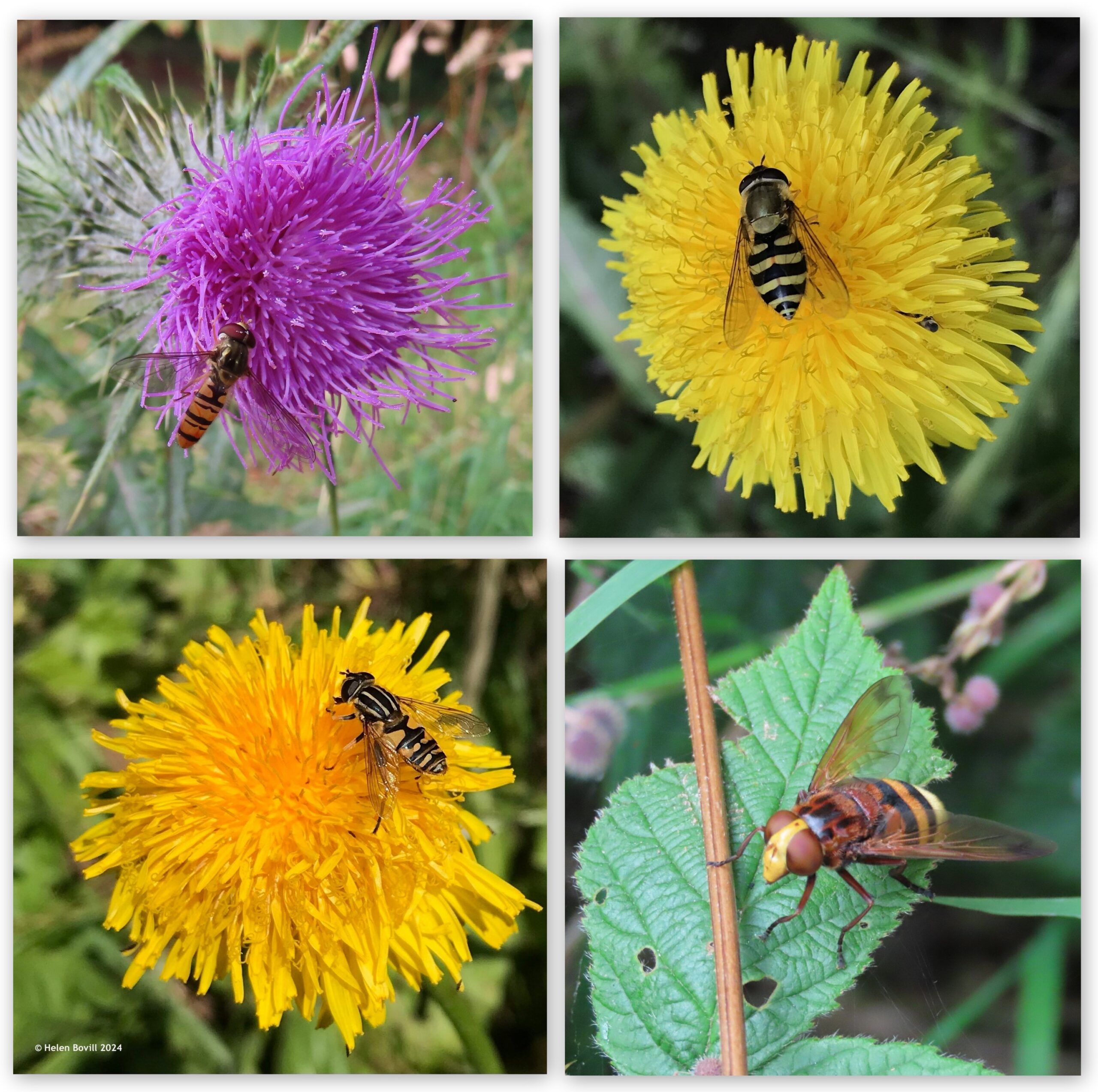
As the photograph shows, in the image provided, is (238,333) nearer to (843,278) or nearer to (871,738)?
(843,278)

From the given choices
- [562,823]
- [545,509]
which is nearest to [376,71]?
[545,509]

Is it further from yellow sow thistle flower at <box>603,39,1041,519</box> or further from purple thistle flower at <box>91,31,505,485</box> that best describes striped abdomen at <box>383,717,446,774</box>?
yellow sow thistle flower at <box>603,39,1041,519</box>

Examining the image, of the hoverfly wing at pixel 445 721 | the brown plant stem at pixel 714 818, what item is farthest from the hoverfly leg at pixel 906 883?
the hoverfly wing at pixel 445 721

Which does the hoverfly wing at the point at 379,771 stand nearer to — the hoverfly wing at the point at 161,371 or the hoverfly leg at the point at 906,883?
the hoverfly wing at the point at 161,371

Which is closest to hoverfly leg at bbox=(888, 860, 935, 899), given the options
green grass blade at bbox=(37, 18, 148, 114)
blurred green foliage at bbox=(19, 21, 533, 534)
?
blurred green foliage at bbox=(19, 21, 533, 534)

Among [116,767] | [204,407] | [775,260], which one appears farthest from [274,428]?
[775,260]

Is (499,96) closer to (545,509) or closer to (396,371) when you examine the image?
(396,371)
